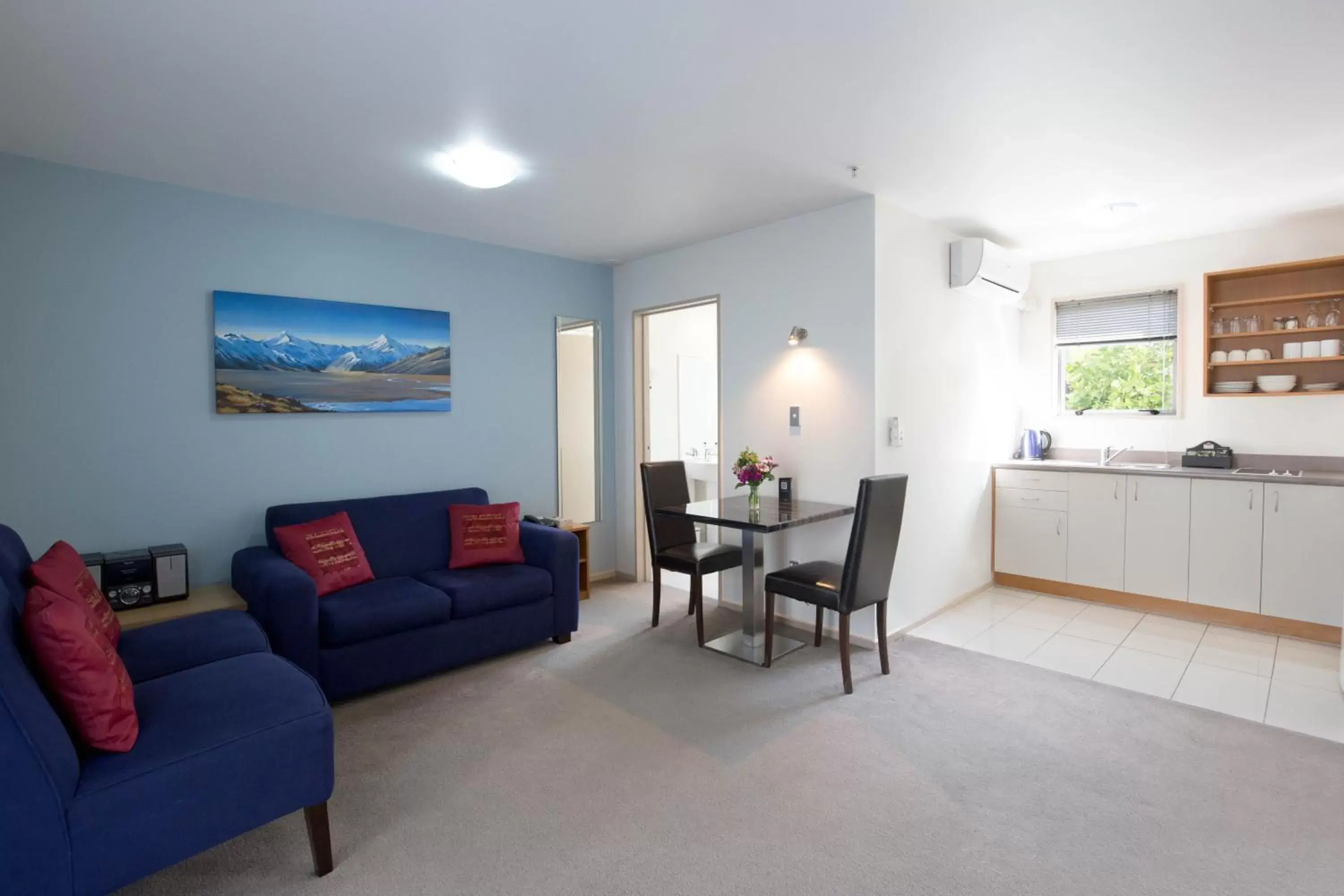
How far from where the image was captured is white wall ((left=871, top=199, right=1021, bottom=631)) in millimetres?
3920

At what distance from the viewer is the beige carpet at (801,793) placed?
6.62 feet

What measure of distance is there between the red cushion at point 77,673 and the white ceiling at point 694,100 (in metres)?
1.69

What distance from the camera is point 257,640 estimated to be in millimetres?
2668

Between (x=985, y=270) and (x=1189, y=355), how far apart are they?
1720 millimetres

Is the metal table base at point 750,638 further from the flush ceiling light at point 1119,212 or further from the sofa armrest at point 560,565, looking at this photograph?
the flush ceiling light at point 1119,212

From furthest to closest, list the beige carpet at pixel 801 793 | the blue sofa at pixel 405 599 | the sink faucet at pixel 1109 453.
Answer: the sink faucet at pixel 1109 453 → the blue sofa at pixel 405 599 → the beige carpet at pixel 801 793

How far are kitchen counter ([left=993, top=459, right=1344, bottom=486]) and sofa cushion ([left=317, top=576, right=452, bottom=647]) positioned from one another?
4.04 meters

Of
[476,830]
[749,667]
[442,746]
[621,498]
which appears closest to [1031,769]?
[749,667]

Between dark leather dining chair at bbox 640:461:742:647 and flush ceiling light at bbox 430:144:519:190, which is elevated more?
flush ceiling light at bbox 430:144:519:190

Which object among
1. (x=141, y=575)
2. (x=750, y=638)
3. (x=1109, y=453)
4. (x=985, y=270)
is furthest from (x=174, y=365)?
(x=1109, y=453)

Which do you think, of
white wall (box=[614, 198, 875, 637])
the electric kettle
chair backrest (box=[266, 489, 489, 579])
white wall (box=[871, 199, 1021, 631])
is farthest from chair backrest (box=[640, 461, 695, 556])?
the electric kettle

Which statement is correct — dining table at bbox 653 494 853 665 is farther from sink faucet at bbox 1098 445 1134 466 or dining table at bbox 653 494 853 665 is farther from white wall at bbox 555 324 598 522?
sink faucet at bbox 1098 445 1134 466

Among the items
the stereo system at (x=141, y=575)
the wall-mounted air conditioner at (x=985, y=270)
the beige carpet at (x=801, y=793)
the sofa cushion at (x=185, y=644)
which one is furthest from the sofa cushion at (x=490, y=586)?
the wall-mounted air conditioner at (x=985, y=270)

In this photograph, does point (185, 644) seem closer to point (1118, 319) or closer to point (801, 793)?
point (801, 793)
